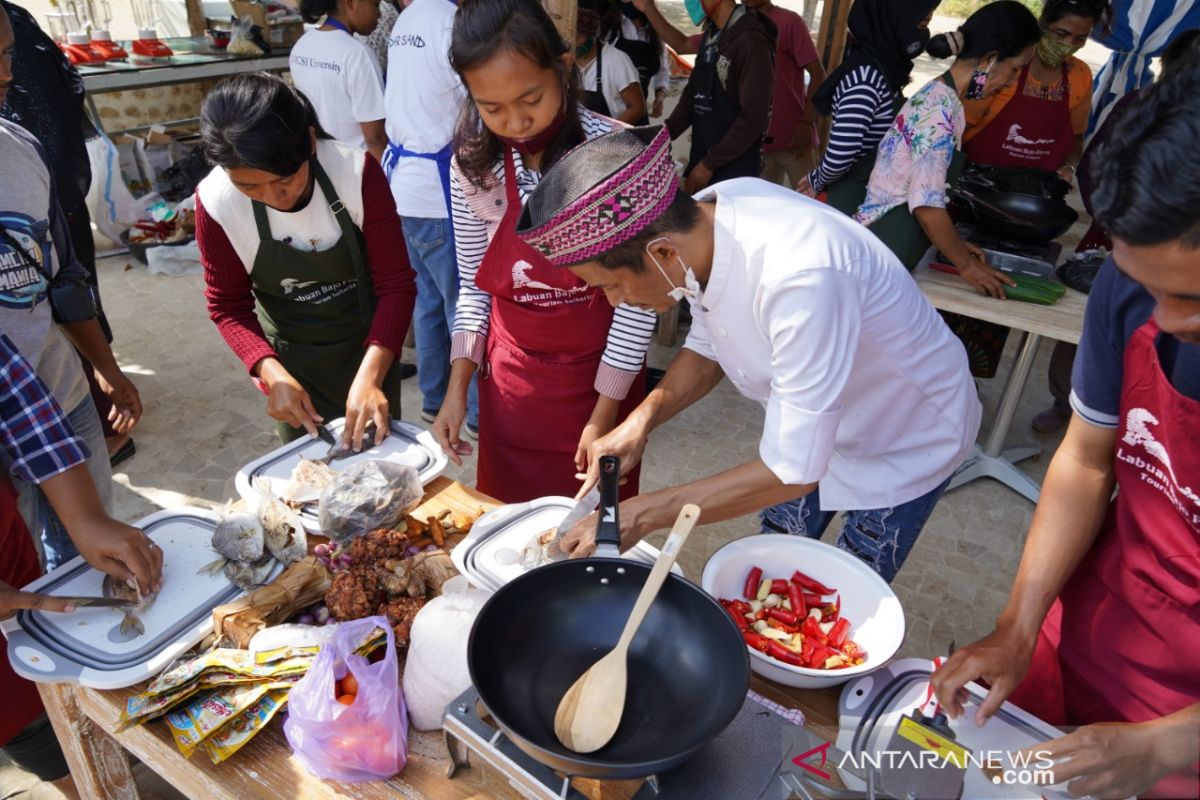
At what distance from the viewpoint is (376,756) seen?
126 centimetres

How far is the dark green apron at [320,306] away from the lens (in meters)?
2.22

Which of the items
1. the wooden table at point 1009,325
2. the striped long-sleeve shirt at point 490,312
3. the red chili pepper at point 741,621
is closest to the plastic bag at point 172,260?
the striped long-sleeve shirt at point 490,312

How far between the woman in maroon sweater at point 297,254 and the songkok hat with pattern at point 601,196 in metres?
0.86

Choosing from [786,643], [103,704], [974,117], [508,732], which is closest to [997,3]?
[974,117]

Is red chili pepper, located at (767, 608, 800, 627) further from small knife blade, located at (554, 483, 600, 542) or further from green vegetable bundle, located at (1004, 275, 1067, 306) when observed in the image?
green vegetable bundle, located at (1004, 275, 1067, 306)

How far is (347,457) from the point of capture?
79.3 inches

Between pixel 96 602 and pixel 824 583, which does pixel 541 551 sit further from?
pixel 96 602

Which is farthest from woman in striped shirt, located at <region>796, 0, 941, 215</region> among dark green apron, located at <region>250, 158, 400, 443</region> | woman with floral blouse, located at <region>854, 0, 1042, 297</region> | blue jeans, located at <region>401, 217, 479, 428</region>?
dark green apron, located at <region>250, 158, 400, 443</region>

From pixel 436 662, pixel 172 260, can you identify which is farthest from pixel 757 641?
pixel 172 260

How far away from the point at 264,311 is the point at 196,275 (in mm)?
3689

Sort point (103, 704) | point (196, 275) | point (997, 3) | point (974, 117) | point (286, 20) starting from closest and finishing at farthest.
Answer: point (103, 704) < point (997, 3) < point (974, 117) < point (196, 275) < point (286, 20)

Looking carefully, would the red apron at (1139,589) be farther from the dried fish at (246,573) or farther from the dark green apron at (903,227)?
the dark green apron at (903,227)

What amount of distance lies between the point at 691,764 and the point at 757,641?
13.6 inches

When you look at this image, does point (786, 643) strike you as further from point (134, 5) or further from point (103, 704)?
point (134, 5)
